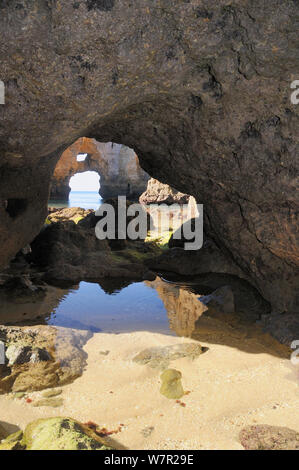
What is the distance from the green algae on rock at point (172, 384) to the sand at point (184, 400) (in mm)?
59

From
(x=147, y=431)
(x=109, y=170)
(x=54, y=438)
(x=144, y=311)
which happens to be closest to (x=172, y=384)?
(x=147, y=431)

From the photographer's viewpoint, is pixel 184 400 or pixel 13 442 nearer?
pixel 13 442

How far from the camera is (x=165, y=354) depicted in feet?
13.6

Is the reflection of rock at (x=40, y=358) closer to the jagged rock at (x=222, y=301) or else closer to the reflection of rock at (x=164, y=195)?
the jagged rock at (x=222, y=301)

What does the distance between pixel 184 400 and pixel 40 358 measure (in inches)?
66.9

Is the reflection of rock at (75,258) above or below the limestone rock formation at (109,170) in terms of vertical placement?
below

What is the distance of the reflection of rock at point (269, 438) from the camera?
2627 millimetres

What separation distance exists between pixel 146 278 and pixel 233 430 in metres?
5.48

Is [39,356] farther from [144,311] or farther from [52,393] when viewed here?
[144,311]

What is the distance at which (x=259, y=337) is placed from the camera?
481cm

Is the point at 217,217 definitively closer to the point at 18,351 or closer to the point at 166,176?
the point at 166,176

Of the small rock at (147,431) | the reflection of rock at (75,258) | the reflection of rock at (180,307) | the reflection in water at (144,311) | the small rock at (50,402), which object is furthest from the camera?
the reflection of rock at (75,258)

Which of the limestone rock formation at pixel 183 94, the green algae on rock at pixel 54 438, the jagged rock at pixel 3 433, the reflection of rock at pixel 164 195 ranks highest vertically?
the limestone rock formation at pixel 183 94

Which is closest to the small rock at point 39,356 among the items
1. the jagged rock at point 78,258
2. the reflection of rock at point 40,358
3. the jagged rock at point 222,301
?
the reflection of rock at point 40,358
